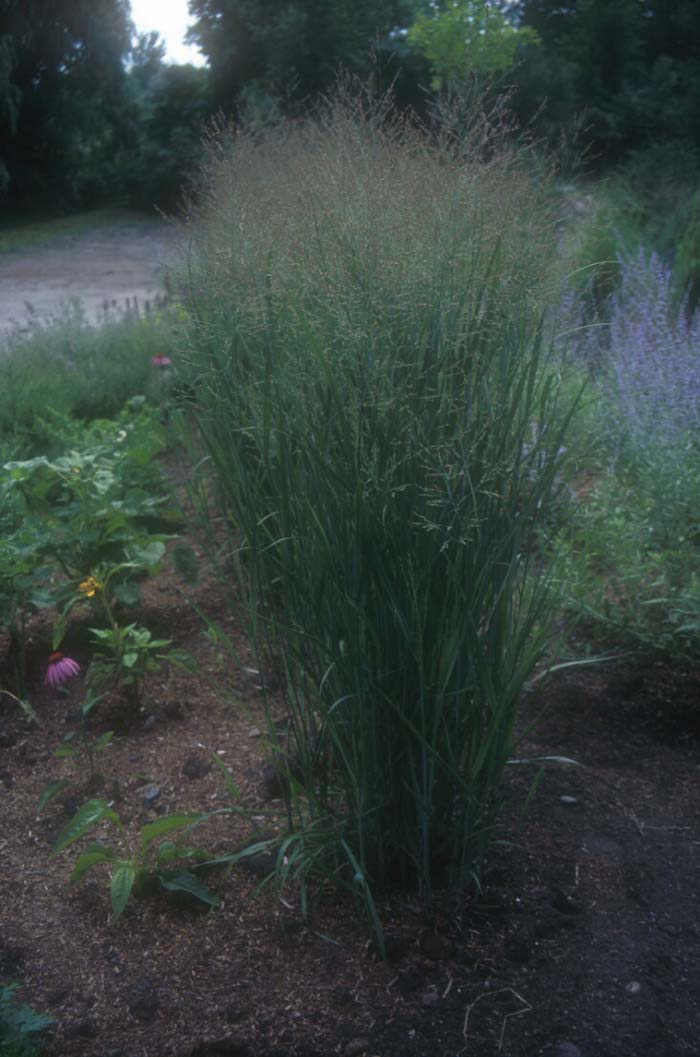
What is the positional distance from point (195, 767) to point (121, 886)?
1.87 feet

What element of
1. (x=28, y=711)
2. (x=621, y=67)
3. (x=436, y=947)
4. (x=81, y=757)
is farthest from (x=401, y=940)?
(x=621, y=67)

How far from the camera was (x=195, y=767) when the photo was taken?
2.51 metres

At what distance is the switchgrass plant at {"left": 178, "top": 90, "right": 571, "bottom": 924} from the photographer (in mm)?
1675

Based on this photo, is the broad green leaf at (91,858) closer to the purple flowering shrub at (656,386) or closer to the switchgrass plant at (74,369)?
the purple flowering shrub at (656,386)

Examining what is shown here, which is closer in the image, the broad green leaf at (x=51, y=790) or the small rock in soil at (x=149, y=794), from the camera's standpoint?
the broad green leaf at (x=51, y=790)

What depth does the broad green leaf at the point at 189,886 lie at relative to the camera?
1994 millimetres

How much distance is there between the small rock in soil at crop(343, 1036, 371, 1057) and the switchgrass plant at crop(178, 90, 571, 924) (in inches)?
9.7

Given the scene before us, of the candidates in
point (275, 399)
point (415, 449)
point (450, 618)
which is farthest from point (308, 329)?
point (450, 618)

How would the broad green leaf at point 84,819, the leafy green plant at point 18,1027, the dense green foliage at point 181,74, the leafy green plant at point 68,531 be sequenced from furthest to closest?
the dense green foliage at point 181,74
the leafy green plant at point 68,531
the broad green leaf at point 84,819
the leafy green plant at point 18,1027

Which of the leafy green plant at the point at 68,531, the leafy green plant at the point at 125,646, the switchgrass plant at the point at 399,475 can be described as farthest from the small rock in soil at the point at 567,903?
the leafy green plant at the point at 68,531

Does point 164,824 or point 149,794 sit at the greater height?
point 164,824

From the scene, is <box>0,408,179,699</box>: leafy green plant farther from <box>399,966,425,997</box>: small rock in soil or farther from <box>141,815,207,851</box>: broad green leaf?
<box>399,966,425,997</box>: small rock in soil

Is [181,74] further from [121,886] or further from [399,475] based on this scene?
[121,886]

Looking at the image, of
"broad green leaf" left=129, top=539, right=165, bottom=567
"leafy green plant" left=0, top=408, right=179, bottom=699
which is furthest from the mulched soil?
"broad green leaf" left=129, top=539, right=165, bottom=567
